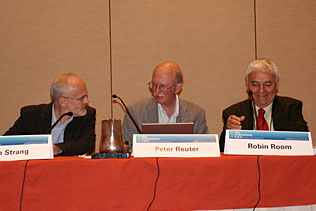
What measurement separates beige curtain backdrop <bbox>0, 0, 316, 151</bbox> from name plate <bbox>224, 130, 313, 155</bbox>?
2.02m

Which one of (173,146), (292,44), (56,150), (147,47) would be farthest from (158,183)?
(292,44)

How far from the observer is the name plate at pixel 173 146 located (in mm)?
1958

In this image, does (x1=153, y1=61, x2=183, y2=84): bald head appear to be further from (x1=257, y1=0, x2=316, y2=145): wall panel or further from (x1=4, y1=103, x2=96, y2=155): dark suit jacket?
(x1=257, y1=0, x2=316, y2=145): wall panel

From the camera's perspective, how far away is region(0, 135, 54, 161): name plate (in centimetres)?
193

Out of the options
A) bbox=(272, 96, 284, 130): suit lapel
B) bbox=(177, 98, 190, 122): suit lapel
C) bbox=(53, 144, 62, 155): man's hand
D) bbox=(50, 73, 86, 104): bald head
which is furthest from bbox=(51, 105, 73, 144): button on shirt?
bbox=(272, 96, 284, 130): suit lapel

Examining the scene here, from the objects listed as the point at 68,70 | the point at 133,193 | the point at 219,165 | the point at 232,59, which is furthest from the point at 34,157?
the point at 232,59

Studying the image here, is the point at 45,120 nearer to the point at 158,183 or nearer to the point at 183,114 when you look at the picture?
the point at 183,114

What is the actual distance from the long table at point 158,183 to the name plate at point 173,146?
0.23 feet

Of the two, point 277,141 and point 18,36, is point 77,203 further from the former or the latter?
point 18,36

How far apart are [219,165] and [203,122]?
4.58 ft

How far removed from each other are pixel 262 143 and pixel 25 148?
118 cm

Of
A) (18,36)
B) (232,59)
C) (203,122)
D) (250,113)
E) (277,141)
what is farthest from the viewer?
(232,59)

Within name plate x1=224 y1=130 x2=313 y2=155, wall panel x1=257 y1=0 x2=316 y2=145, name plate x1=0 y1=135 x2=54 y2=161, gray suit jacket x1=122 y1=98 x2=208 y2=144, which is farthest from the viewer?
wall panel x1=257 y1=0 x2=316 y2=145

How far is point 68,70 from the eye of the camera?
153 inches
